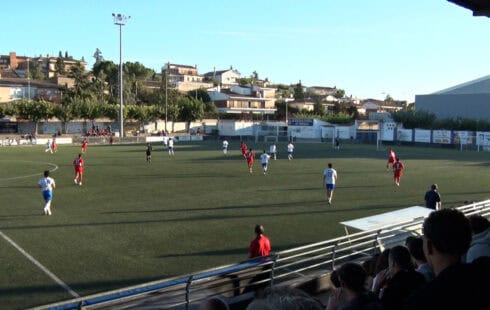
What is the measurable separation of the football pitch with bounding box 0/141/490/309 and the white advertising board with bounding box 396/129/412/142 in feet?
101

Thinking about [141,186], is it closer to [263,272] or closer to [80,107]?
[263,272]

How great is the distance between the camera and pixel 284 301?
2.13 meters

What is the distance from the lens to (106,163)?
36.2 m

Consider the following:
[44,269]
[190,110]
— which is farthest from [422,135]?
[44,269]

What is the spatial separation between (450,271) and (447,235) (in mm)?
233

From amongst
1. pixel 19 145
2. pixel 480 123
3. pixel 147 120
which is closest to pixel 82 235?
pixel 19 145

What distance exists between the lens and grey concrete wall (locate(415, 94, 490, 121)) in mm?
68812

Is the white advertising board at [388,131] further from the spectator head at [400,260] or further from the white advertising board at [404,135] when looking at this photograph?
the spectator head at [400,260]

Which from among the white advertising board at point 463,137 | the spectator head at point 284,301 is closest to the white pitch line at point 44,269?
the spectator head at point 284,301

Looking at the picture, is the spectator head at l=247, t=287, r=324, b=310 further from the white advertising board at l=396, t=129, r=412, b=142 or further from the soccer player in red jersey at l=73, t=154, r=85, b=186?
the white advertising board at l=396, t=129, r=412, b=142

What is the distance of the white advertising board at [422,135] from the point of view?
61987mm

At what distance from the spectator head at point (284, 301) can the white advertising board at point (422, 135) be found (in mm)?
63810

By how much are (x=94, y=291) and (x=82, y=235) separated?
197 inches

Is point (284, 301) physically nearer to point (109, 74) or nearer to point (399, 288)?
point (399, 288)
